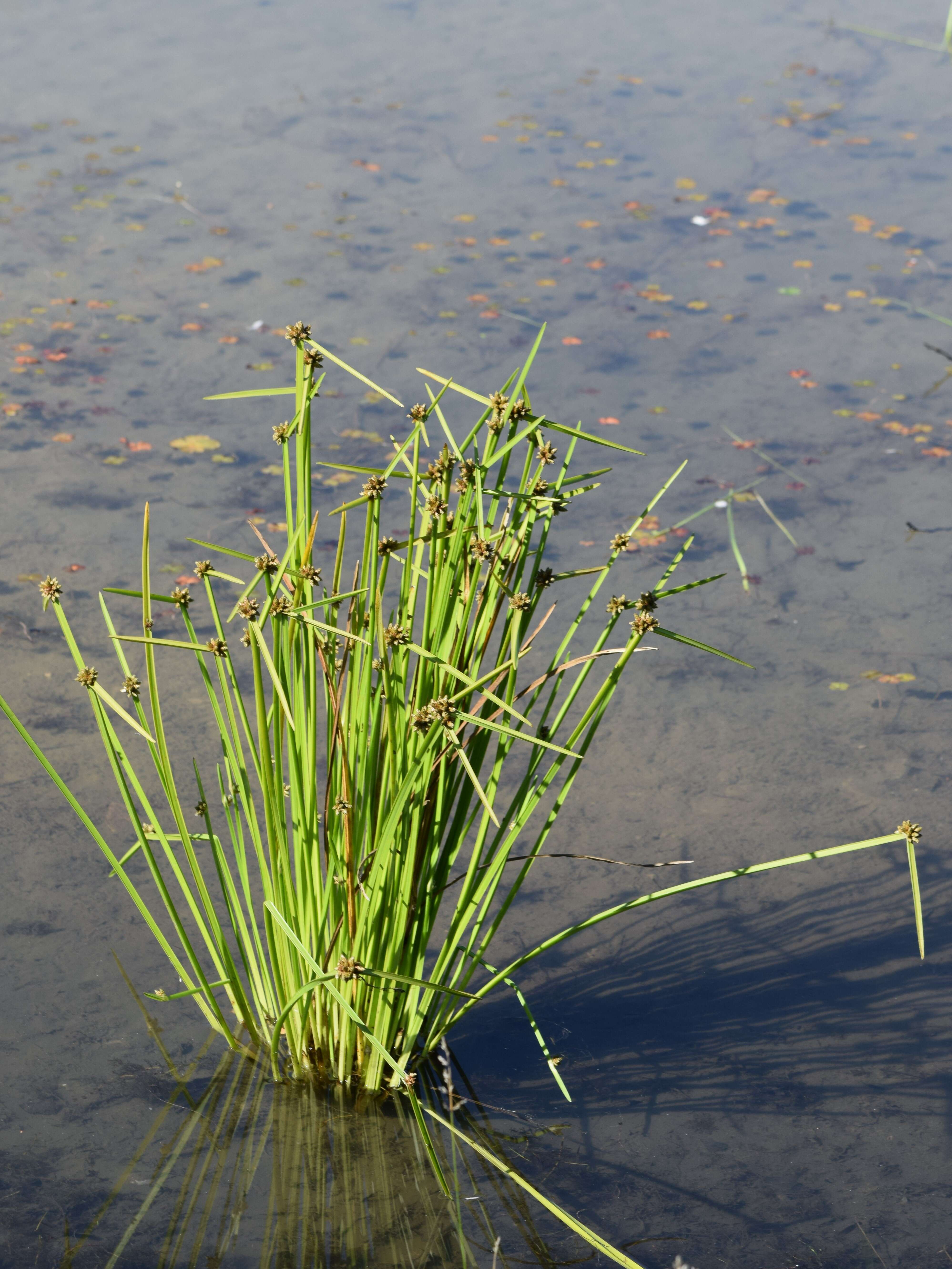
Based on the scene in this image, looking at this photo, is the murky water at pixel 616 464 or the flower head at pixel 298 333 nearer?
the flower head at pixel 298 333

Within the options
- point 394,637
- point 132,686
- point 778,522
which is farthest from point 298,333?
point 778,522

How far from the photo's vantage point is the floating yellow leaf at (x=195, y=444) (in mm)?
4055

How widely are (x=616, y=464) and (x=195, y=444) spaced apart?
1.44 metres

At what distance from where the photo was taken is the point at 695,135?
658 cm

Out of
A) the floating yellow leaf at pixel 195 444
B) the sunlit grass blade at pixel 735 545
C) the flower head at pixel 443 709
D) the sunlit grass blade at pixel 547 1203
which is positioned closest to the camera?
the flower head at pixel 443 709

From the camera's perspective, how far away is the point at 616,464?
13.7ft

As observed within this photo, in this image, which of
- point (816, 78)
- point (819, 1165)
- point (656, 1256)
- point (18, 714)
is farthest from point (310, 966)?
point (816, 78)

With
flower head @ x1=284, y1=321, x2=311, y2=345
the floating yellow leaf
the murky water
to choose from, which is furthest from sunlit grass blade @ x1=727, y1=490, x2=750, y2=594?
flower head @ x1=284, y1=321, x2=311, y2=345

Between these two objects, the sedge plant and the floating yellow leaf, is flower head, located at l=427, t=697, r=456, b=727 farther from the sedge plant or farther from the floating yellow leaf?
the floating yellow leaf

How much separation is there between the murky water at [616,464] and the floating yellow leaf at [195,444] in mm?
69

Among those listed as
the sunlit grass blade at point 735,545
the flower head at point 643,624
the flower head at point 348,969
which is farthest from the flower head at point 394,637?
the sunlit grass blade at point 735,545

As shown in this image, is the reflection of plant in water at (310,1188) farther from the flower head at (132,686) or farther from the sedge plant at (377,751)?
the flower head at (132,686)

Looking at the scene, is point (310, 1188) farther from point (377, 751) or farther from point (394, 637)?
point (394, 637)

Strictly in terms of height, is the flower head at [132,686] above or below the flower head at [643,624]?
below
